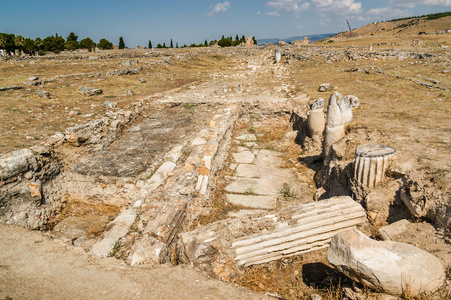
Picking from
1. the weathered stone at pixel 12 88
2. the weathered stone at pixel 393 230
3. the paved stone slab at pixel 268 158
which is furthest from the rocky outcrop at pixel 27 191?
the weathered stone at pixel 12 88

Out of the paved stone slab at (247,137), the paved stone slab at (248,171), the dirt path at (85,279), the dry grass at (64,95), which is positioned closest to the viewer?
the dirt path at (85,279)

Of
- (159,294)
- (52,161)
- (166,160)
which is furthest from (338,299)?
(52,161)

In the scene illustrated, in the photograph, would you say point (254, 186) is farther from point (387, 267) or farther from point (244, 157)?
point (387, 267)

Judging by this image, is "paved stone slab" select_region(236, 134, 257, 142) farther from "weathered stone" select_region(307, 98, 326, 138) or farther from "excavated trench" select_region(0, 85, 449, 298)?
"weathered stone" select_region(307, 98, 326, 138)

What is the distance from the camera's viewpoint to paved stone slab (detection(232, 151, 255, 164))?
680 cm

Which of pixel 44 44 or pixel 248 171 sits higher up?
pixel 44 44

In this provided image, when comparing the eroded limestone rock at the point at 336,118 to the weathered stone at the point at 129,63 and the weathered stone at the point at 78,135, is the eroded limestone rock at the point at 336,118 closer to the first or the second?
the weathered stone at the point at 78,135

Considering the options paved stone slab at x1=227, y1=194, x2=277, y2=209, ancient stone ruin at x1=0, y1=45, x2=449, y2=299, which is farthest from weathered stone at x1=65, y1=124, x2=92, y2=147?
paved stone slab at x1=227, y1=194, x2=277, y2=209

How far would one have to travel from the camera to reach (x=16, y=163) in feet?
13.6

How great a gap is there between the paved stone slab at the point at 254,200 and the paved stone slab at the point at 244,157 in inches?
65.2

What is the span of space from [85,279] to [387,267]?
291 centimetres

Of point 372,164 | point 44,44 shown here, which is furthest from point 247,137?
point 44,44

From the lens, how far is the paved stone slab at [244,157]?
6801mm

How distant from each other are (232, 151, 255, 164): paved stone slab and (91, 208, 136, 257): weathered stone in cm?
347
